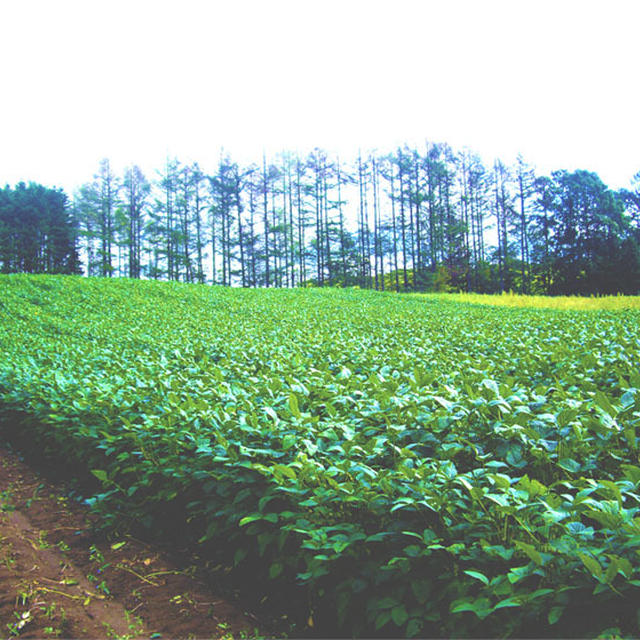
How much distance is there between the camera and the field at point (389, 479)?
1422mm

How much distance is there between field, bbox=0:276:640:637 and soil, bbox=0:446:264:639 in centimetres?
18

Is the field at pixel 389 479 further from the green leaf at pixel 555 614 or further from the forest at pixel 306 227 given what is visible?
the forest at pixel 306 227

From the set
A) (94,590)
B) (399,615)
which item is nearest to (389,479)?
(399,615)

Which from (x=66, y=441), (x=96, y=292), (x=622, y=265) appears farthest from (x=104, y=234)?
(x=622, y=265)

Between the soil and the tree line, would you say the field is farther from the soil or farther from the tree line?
the tree line

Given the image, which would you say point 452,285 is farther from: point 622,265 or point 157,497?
point 157,497

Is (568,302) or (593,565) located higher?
(568,302)

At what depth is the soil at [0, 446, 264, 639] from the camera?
1.87 meters

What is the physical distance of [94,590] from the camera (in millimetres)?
2176

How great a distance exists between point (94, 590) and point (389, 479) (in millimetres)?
1577

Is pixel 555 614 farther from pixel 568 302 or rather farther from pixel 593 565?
pixel 568 302

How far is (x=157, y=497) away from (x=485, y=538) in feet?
6.18

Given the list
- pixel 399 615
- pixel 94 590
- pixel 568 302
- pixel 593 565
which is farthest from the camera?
pixel 568 302

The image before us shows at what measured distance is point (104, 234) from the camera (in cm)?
3142
